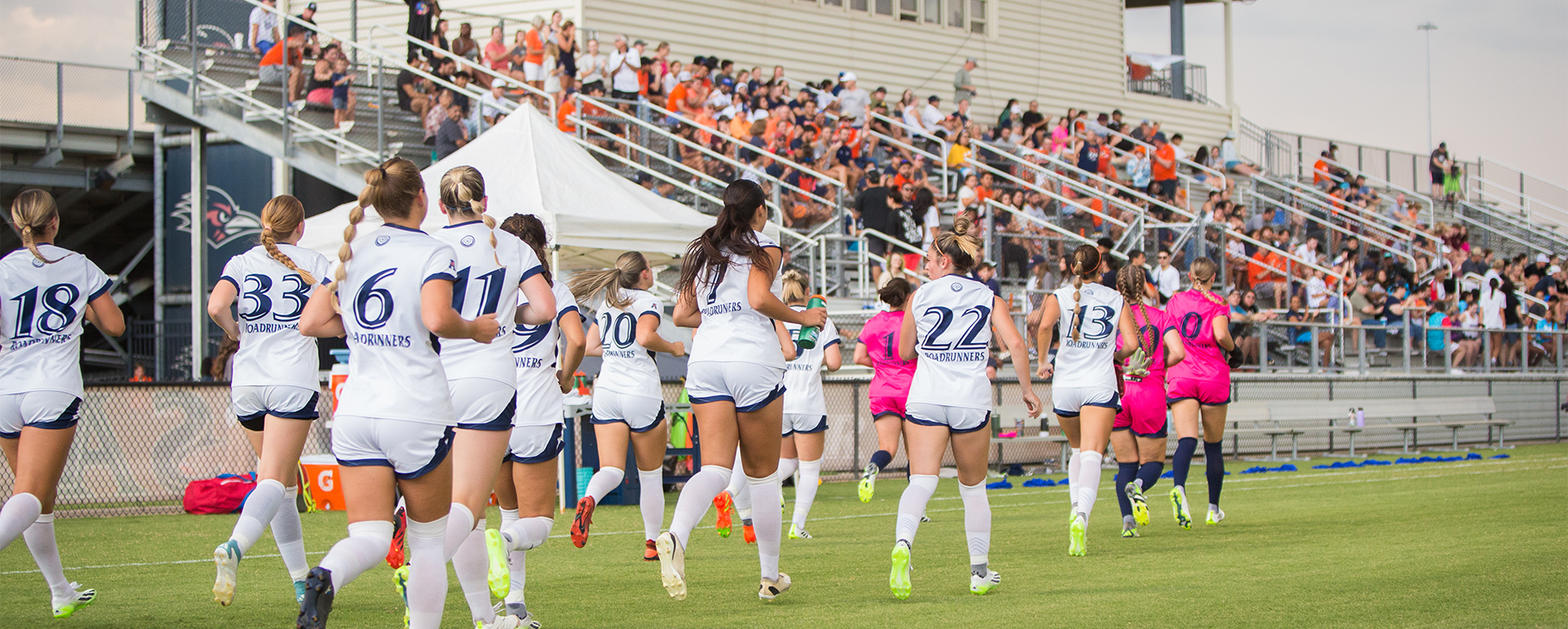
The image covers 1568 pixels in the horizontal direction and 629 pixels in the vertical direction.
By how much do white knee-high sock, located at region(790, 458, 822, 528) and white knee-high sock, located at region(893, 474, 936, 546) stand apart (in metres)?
3.13

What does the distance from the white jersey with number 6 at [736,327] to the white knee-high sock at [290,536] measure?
1.95 m

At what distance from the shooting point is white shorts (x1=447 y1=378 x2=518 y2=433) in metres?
5.43

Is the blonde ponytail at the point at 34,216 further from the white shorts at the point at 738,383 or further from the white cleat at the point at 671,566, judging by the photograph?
the white cleat at the point at 671,566

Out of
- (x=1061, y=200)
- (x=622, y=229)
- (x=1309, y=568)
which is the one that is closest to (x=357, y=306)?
(x=1309, y=568)

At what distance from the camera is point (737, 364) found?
639 centimetres

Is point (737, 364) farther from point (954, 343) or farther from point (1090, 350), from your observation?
point (1090, 350)

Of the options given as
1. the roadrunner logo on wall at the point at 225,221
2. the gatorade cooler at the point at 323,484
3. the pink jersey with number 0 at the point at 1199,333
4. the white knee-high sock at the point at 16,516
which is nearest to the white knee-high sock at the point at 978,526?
the pink jersey with number 0 at the point at 1199,333

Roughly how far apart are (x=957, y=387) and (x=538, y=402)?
1984 millimetres

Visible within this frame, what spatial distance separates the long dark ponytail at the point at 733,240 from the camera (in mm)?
6383

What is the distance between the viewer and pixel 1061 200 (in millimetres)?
21203

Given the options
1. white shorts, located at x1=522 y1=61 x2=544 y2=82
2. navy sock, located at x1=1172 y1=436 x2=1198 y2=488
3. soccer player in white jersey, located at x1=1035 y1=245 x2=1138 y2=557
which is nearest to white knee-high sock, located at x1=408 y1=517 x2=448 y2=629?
soccer player in white jersey, located at x1=1035 y1=245 x2=1138 y2=557

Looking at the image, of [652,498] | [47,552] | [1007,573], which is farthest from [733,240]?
[47,552]

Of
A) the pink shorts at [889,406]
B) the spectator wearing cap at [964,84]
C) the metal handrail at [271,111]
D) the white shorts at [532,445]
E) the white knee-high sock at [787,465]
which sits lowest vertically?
the white knee-high sock at [787,465]

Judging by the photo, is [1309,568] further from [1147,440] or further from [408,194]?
[408,194]
